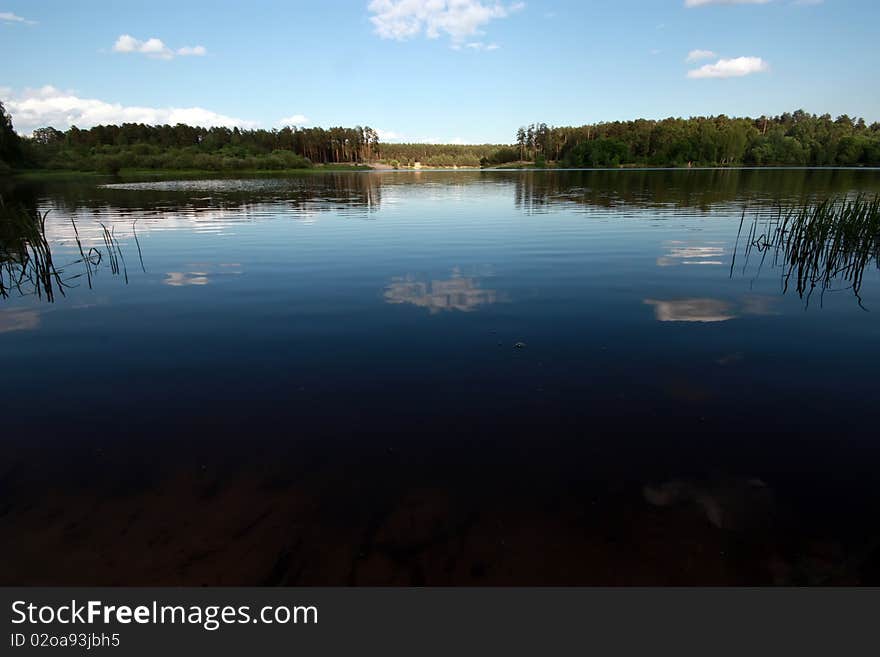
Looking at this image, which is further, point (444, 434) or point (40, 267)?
point (40, 267)

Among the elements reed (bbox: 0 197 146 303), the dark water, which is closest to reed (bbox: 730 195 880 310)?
the dark water

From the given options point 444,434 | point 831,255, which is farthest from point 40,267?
point 831,255

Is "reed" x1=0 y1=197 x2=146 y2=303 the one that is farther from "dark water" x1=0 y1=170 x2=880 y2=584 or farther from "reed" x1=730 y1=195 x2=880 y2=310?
"reed" x1=730 y1=195 x2=880 y2=310

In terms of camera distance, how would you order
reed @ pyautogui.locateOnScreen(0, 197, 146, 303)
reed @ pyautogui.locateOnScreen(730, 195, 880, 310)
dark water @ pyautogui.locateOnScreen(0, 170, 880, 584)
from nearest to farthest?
dark water @ pyautogui.locateOnScreen(0, 170, 880, 584) → reed @ pyautogui.locateOnScreen(730, 195, 880, 310) → reed @ pyautogui.locateOnScreen(0, 197, 146, 303)

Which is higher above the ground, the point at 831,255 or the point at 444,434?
the point at 831,255

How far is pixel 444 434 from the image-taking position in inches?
310

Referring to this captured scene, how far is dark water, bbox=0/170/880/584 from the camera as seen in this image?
5461 mm

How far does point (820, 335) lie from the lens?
41.4ft

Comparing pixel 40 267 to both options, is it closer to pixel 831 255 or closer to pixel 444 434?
pixel 444 434

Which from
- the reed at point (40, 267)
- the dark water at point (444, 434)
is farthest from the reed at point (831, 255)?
the reed at point (40, 267)

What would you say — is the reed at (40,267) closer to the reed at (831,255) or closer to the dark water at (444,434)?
the dark water at (444,434)

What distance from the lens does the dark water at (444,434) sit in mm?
5461
